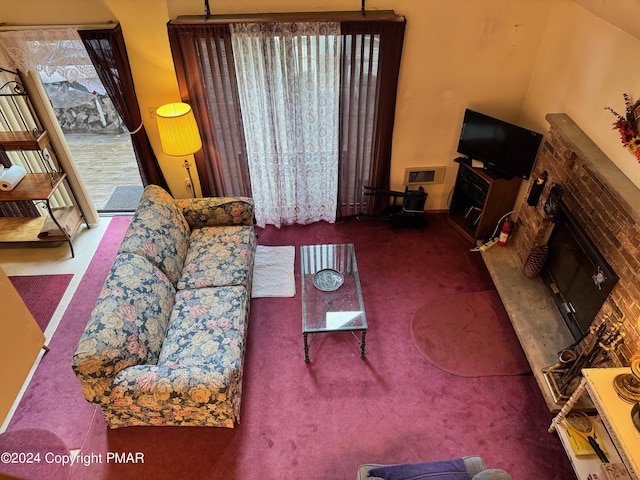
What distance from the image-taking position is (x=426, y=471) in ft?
7.02

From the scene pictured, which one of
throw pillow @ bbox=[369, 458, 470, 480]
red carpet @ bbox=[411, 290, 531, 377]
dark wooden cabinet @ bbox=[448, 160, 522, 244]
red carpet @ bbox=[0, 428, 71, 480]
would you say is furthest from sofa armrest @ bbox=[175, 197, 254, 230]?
throw pillow @ bbox=[369, 458, 470, 480]

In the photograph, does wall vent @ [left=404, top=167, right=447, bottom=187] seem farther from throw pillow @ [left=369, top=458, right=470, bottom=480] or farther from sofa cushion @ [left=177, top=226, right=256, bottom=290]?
throw pillow @ [left=369, top=458, right=470, bottom=480]

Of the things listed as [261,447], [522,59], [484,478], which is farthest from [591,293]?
[261,447]

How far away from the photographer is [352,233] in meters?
4.37

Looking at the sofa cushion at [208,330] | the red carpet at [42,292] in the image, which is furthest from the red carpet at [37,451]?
the red carpet at [42,292]

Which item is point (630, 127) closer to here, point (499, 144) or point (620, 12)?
point (620, 12)

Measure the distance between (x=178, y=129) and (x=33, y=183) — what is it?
1.51m

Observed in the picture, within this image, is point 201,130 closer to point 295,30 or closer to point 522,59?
point 295,30

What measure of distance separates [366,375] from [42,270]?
9.70 feet

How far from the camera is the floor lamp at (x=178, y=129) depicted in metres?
3.47

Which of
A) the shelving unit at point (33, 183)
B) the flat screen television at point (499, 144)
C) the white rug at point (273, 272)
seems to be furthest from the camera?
the white rug at point (273, 272)

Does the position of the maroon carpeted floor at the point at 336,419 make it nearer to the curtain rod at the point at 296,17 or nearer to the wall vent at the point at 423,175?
the wall vent at the point at 423,175

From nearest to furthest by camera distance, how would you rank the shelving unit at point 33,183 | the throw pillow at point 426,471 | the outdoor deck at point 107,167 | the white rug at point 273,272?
the throw pillow at point 426,471
the shelving unit at point 33,183
the white rug at point 273,272
the outdoor deck at point 107,167

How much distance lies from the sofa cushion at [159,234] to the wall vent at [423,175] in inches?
82.3
